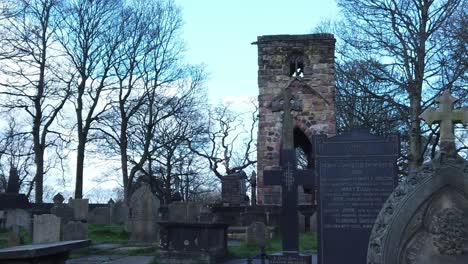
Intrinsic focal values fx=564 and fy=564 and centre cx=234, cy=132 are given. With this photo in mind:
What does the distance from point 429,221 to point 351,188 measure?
11.4ft

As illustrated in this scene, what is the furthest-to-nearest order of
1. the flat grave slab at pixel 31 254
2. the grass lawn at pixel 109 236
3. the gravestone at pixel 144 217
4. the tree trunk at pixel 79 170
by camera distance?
the tree trunk at pixel 79 170, the grass lawn at pixel 109 236, the gravestone at pixel 144 217, the flat grave slab at pixel 31 254

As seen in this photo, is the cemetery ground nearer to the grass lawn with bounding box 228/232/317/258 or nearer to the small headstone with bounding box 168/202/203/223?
the grass lawn with bounding box 228/232/317/258

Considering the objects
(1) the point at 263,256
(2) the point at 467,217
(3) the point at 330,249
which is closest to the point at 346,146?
(3) the point at 330,249

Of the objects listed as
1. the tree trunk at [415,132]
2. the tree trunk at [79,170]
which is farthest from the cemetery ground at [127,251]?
the tree trunk at [79,170]

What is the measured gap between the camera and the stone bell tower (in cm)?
2288

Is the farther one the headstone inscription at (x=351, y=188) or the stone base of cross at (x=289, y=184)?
the stone base of cross at (x=289, y=184)

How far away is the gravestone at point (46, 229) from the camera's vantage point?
1408 cm

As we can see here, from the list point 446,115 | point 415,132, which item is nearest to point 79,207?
point 415,132

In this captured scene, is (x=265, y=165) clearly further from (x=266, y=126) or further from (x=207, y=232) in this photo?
(x=207, y=232)

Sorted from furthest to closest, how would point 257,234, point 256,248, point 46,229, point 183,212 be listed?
point 183,212 → point 257,234 → point 256,248 → point 46,229

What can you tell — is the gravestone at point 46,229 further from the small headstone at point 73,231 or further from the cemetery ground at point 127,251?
the small headstone at point 73,231

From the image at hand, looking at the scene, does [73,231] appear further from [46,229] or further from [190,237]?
[190,237]

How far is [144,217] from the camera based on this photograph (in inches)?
687

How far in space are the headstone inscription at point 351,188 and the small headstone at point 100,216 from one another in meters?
19.5
